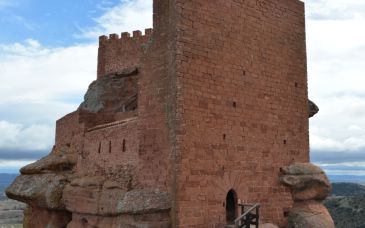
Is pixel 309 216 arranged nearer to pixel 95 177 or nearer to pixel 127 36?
pixel 95 177

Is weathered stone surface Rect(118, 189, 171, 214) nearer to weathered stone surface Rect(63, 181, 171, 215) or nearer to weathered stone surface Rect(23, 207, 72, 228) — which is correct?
weathered stone surface Rect(63, 181, 171, 215)

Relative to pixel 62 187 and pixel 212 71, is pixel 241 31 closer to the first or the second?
pixel 212 71

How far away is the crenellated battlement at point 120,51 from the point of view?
880 inches

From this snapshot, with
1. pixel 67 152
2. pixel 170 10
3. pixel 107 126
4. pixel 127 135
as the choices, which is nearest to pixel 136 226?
pixel 127 135

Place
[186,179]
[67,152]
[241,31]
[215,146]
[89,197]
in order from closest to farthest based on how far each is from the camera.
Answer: [186,179]
[215,146]
[241,31]
[89,197]
[67,152]

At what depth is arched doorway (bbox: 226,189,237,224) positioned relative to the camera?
44.6ft

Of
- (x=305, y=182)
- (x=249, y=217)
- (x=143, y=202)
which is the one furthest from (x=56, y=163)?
(x=305, y=182)

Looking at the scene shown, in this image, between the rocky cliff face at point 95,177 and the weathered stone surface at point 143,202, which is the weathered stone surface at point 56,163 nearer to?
the rocky cliff face at point 95,177

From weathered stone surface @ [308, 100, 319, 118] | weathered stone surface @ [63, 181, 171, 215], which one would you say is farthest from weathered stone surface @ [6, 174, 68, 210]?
weathered stone surface @ [308, 100, 319, 118]

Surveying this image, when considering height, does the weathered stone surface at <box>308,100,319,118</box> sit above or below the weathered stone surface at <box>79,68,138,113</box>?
below

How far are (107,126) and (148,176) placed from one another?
415 centimetres

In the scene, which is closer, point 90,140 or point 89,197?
point 89,197

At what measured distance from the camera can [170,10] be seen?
1286 centimetres

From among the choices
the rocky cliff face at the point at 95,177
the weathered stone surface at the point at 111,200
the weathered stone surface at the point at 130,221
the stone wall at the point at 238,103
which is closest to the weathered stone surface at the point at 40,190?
the rocky cliff face at the point at 95,177
